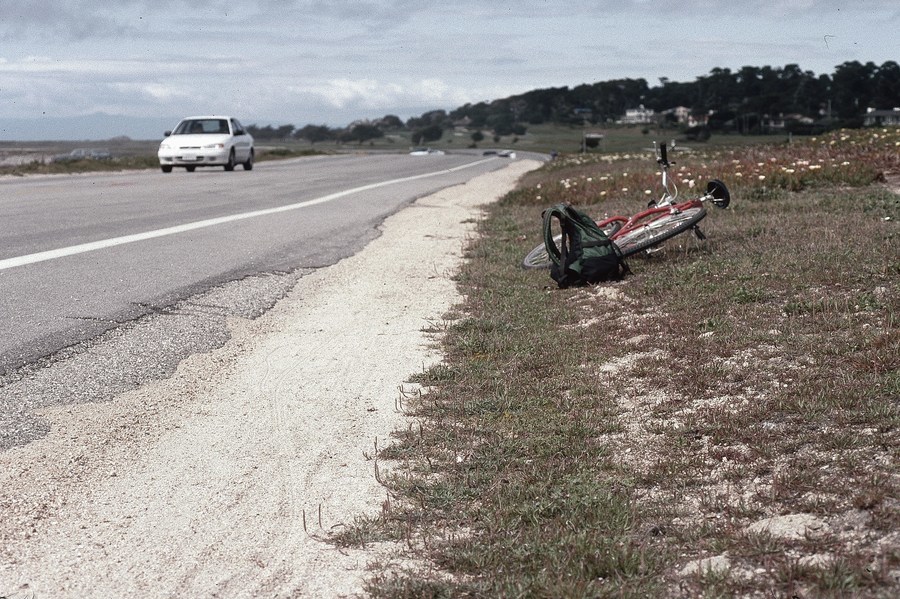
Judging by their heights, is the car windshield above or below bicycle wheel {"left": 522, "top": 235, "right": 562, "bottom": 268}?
above

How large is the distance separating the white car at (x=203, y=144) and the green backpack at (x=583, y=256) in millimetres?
24070

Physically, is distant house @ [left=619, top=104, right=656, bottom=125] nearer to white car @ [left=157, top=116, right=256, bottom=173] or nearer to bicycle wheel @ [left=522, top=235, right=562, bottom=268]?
white car @ [left=157, top=116, right=256, bottom=173]

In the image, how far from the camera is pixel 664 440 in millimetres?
4500

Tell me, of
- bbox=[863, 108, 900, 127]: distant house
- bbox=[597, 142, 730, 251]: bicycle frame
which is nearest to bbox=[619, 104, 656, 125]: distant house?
bbox=[863, 108, 900, 127]: distant house

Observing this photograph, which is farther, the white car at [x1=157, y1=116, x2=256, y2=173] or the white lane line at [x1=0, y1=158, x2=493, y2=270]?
the white car at [x1=157, y1=116, x2=256, y2=173]

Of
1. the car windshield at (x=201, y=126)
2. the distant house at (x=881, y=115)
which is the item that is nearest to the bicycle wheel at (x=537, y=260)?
the car windshield at (x=201, y=126)

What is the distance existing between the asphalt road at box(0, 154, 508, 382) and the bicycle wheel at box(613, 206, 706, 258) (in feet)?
10.3

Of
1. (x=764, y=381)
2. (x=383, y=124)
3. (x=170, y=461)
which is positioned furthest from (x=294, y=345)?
(x=383, y=124)

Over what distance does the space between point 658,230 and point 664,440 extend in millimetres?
5011

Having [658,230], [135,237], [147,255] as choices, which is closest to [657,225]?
[658,230]

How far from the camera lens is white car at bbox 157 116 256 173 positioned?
30828mm

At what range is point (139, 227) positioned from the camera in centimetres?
1252

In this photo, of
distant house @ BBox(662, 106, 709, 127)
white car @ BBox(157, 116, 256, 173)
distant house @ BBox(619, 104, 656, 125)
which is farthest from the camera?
distant house @ BBox(619, 104, 656, 125)

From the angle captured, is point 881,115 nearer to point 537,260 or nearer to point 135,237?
point 537,260
